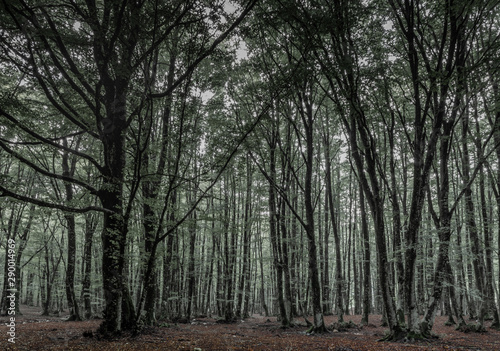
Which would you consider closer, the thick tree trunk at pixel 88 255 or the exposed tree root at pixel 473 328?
the exposed tree root at pixel 473 328

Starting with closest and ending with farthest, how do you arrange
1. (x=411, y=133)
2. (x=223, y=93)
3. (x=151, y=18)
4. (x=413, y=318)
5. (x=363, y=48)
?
(x=151, y=18) → (x=413, y=318) → (x=363, y=48) → (x=223, y=93) → (x=411, y=133)

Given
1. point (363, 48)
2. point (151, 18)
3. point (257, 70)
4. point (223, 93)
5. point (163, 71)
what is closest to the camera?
point (151, 18)

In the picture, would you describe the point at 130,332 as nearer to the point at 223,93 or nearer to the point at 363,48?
the point at 223,93

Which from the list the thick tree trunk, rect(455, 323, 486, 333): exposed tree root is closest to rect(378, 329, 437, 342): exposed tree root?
rect(455, 323, 486, 333): exposed tree root

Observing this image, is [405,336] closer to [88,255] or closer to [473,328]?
[473,328]

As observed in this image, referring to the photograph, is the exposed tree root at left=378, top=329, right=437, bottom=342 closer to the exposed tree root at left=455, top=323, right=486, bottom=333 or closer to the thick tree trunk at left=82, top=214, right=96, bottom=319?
the exposed tree root at left=455, top=323, right=486, bottom=333

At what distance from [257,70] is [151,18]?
20.8 feet

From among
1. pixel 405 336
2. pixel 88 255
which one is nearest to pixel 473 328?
pixel 405 336

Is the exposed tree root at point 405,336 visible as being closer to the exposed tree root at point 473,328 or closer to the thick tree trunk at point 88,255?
the exposed tree root at point 473,328

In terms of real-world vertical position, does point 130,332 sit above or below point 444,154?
below

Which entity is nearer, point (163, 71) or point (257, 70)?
point (257, 70)

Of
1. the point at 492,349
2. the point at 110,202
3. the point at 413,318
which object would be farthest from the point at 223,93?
the point at 492,349

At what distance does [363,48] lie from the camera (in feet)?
33.6

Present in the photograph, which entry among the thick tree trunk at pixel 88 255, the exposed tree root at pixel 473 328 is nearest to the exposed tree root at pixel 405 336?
the exposed tree root at pixel 473 328
